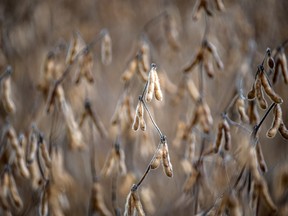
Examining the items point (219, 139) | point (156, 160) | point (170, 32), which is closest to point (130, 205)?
point (156, 160)

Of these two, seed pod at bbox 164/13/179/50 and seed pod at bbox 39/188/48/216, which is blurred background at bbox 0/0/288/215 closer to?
seed pod at bbox 164/13/179/50

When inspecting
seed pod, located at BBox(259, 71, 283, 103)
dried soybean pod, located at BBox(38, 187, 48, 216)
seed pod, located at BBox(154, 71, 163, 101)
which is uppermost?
seed pod, located at BBox(154, 71, 163, 101)

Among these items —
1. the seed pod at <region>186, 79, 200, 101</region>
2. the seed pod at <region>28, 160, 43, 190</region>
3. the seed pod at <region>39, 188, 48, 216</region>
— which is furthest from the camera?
the seed pod at <region>186, 79, 200, 101</region>

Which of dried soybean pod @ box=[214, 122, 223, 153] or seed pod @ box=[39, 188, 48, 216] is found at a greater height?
dried soybean pod @ box=[214, 122, 223, 153]

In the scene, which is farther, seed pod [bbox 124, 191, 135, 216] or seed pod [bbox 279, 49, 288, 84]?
seed pod [bbox 279, 49, 288, 84]

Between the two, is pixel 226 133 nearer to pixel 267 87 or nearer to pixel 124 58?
pixel 267 87

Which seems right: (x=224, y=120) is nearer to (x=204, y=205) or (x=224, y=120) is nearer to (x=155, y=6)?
(x=204, y=205)

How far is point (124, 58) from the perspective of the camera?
12.3ft

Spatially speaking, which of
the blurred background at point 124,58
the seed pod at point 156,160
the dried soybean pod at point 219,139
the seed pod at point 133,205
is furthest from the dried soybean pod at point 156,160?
the blurred background at point 124,58

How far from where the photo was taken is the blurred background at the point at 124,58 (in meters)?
2.95

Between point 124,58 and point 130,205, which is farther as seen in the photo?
point 124,58

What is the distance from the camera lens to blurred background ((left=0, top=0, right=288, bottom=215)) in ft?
9.68

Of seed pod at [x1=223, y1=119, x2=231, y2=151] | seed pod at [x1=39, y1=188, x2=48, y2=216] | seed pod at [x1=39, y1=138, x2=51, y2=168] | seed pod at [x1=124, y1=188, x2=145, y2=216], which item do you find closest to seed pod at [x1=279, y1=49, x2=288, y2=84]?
seed pod at [x1=223, y1=119, x2=231, y2=151]

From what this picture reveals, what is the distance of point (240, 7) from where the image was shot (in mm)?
2975
